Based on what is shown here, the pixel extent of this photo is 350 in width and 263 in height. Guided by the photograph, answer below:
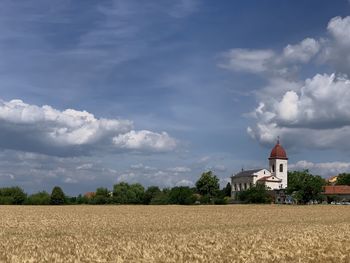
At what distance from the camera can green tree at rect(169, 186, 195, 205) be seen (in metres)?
133

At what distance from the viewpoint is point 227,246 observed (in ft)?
78.4

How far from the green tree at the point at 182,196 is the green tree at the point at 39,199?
102 ft

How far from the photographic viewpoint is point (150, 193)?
153m

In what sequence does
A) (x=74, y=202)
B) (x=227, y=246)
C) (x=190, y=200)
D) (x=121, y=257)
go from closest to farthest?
(x=121, y=257) < (x=227, y=246) < (x=190, y=200) < (x=74, y=202)

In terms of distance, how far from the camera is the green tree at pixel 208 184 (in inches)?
6811

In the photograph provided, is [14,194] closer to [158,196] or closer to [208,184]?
[158,196]

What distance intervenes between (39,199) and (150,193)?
32.5 meters

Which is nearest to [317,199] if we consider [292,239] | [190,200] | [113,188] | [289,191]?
[289,191]

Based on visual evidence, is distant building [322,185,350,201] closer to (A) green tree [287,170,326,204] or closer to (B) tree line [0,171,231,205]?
(A) green tree [287,170,326,204]

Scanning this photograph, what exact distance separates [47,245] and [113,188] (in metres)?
148

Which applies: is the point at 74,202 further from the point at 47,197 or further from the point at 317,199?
the point at 317,199

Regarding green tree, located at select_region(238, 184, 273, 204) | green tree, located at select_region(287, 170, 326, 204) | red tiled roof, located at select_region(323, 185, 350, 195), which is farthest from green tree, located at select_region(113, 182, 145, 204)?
red tiled roof, located at select_region(323, 185, 350, 195)

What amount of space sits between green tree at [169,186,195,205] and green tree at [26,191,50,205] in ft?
102

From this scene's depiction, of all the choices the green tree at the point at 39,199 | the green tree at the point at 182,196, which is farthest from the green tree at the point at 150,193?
the green tree at the point at 39,199
